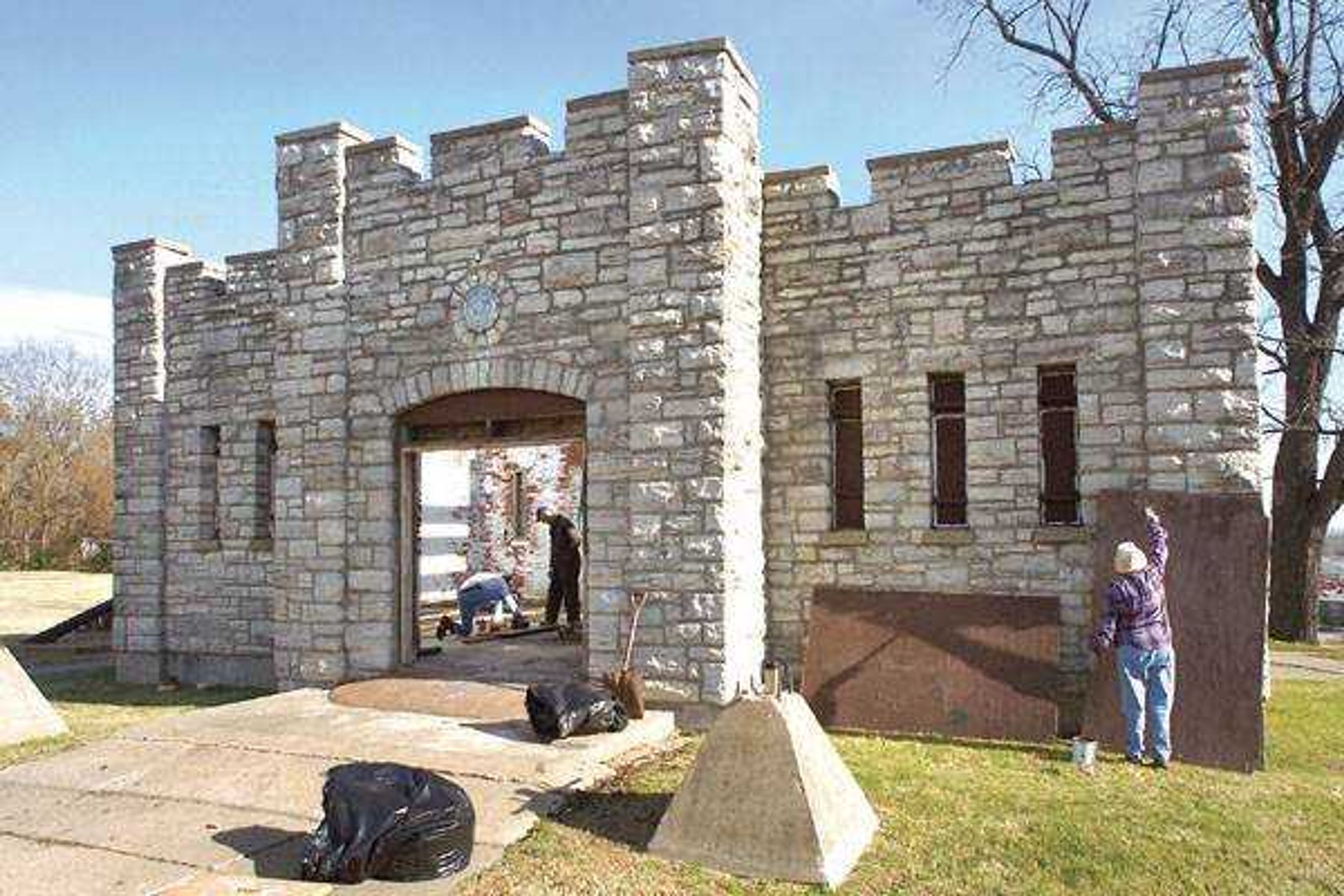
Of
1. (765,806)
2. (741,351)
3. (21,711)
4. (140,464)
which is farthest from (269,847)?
(140,464)

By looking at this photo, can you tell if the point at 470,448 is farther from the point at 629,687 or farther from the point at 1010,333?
the point at 1010,333

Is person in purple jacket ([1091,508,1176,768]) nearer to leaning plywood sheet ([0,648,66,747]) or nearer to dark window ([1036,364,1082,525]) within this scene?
dark window ([1036,364,1082,525])

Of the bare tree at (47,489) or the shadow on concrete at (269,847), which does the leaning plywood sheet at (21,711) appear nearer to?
the shadow on concrete at (269,847)

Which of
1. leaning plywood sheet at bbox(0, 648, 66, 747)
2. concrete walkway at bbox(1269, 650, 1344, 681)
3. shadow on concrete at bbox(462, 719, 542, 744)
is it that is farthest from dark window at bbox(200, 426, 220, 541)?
concrete walkway at bbox(1269, 650, 1344, 681)

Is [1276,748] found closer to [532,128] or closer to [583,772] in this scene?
[583,772]

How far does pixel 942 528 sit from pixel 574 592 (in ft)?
17.8

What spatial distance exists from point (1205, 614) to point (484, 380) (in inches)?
246

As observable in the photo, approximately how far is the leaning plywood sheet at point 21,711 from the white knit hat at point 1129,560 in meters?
8.98

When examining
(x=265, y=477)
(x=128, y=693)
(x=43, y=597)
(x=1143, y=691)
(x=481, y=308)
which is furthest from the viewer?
(x=43, y=597)

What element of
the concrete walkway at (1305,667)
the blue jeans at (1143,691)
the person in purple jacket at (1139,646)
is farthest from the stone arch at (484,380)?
the concrete walkway at (1305,667)

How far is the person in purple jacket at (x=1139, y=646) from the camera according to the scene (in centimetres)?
722

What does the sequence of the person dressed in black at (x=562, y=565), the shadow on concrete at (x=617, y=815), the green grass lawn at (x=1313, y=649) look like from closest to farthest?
1. the shadow on concrete at (x=617, y=815)
2. the person dressed in black at (x=562, y=565)
3. the green grass lawn at (x=1313, y=649)

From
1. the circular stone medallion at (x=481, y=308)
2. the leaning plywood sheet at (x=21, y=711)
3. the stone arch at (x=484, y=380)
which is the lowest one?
the leaning plywood sheet at (x=21, y=711)

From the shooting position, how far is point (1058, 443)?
8617 mm
